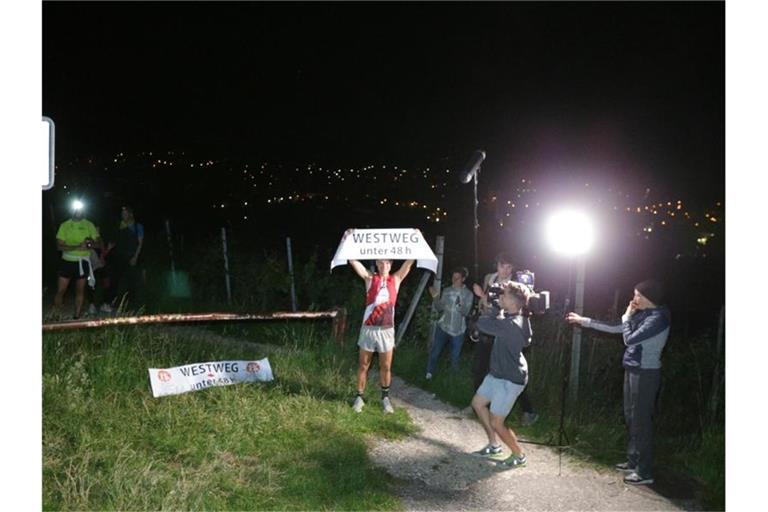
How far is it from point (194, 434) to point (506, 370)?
2.79 meters

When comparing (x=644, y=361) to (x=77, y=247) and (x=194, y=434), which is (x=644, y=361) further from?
(x=77, y=247)

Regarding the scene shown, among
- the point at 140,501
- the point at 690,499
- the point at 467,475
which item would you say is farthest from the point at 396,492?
the point at 690,499

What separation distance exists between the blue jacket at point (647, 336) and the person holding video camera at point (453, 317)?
108 inches

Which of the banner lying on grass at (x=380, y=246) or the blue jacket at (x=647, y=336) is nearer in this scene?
the blue jacket at (x=647, y=336)

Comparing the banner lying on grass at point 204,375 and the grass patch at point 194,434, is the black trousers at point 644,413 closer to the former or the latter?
the grass patch at point 194,434

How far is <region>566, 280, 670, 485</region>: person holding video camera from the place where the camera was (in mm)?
A: 5852

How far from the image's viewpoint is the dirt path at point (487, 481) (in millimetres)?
5477

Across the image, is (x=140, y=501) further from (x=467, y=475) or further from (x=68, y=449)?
(x=467, y=475)

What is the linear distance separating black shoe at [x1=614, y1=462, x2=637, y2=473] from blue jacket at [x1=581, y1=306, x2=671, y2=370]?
0.94 metres

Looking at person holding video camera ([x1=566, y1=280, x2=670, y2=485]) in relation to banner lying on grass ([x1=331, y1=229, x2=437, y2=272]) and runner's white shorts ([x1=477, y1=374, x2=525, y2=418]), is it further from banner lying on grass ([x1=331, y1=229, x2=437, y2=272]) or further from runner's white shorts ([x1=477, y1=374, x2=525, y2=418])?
banner lying on grass ([x1=331, y1=229, x2=437, y2=272])

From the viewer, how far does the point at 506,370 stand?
6012mm

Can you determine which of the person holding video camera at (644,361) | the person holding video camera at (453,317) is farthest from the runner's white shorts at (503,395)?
the person holding video camera at (453,317)

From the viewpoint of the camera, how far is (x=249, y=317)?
815 centimetres

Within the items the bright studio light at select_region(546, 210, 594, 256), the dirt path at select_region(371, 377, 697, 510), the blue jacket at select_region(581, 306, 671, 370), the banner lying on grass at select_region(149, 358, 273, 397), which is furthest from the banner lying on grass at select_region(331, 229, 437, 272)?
the blue jacket at select_region(581, 306, 671, 370)
